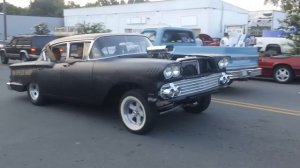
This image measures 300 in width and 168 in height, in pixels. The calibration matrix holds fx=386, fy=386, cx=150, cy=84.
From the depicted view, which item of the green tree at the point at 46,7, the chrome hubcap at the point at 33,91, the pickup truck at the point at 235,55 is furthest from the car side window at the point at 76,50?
the green tree at the point at 46,7

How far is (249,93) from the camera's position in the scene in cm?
1023

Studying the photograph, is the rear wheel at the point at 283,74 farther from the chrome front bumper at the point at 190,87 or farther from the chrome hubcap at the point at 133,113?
the chrome hubcap at the point at 133,113

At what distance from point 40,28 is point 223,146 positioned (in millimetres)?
42908

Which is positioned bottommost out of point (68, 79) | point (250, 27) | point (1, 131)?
point (1, 131)

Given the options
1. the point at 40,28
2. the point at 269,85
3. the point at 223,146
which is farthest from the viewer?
the point at 40,28

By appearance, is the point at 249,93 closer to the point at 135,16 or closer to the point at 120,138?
the point at 120,138

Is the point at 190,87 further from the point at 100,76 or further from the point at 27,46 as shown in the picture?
the point at 27,46

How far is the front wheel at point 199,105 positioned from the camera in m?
7.45

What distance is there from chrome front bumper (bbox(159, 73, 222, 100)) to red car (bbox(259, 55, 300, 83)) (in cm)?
645

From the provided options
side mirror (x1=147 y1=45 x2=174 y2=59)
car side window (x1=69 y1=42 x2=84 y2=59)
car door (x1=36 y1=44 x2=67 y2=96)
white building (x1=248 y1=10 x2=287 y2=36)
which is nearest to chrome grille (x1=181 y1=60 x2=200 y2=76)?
side mirror (x1=147 y1=45 x2=174 y2=59)

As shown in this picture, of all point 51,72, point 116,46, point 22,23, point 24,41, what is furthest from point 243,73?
point 22,23

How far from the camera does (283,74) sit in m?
12.6

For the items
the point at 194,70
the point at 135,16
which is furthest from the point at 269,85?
the point at 135,16

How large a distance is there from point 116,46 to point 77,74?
0.89m
